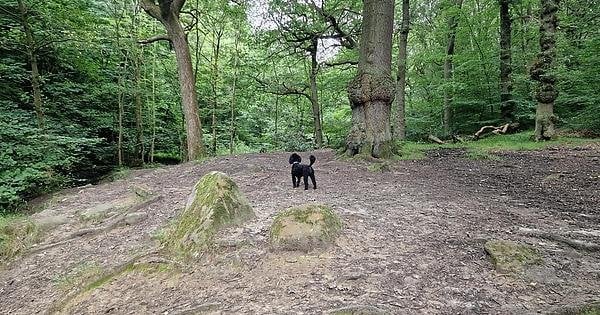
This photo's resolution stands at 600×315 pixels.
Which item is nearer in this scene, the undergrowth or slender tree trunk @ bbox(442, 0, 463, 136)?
the undergrowth

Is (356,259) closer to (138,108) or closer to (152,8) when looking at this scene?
(152,8)

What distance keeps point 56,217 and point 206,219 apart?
3.22 meters

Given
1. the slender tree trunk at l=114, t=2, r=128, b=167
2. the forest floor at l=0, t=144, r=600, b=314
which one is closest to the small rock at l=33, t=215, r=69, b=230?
the forest floor at l=0, t=144, r=600, b=314

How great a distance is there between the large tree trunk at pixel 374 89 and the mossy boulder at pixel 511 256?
4738 millimetres

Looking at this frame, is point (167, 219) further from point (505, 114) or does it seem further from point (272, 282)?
point (505, 114)

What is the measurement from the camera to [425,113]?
1677 cm

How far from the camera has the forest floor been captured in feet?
7.62

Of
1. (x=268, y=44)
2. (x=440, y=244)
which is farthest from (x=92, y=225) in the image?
(x=268, y=44)

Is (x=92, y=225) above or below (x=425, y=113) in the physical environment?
below

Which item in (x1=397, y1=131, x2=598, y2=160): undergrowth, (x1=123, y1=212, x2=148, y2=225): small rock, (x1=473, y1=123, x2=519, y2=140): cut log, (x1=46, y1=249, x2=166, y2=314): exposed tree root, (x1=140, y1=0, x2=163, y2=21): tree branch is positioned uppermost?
(x1=140, y1=0, x2=163, y2=21): tree branch

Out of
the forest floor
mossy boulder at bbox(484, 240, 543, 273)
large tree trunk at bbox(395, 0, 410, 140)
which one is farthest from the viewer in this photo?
large tree trunk at bbox(395, 0, 410, 140)

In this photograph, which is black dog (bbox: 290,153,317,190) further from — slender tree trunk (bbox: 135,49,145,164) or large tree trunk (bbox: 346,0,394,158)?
slender tree trunk (bbox: 135,49,145,164)

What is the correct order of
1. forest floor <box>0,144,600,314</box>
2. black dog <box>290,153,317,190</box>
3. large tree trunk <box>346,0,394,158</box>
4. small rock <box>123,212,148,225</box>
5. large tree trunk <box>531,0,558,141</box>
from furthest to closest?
large tree trunk <box>531,0,558,141</box> → large tree trunk <box>346,0,394,158</box> → black dog <box>290,153,317,190</box> → small rock <box>123,212,148,225</box> → forest floor <box>0,144,600,314</box>

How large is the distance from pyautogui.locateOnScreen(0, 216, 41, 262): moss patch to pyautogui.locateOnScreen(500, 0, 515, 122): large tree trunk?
1387 centimetres
